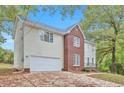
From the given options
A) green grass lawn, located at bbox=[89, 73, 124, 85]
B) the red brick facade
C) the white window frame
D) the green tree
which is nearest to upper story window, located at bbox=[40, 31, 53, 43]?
the red brick facade

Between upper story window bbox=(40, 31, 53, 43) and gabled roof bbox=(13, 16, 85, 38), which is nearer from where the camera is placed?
gabled roof bbox=(13, 16, 85, 38)

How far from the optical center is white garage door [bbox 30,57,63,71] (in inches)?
309

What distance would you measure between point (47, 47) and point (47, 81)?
73cm

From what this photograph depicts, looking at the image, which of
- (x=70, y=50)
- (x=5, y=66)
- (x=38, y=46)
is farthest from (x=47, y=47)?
(x=5, y=66)

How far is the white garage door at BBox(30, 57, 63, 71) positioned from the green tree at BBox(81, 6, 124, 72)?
98 cm

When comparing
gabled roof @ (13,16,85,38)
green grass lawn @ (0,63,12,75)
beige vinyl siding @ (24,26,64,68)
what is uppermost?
gabled roof @ (13,16,85,38)

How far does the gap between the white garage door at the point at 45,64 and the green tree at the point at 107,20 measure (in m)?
0.98

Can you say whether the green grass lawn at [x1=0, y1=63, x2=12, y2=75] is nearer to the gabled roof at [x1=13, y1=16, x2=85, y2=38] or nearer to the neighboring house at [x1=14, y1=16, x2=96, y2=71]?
the neighboring house at [x1=14, y1=16, x2=96, y2=71]

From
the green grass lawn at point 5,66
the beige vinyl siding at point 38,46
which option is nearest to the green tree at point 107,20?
the beige vinyl siding at point 38,46

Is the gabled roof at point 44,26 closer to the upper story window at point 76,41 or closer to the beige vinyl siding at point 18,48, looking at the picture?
Answer: the beige vinyl siding at point 18,48

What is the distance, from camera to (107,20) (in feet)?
25.8

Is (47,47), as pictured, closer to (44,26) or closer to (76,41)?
(44,26)

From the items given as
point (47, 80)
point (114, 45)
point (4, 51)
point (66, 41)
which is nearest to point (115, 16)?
point (114, 45)

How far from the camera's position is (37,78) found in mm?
7633
